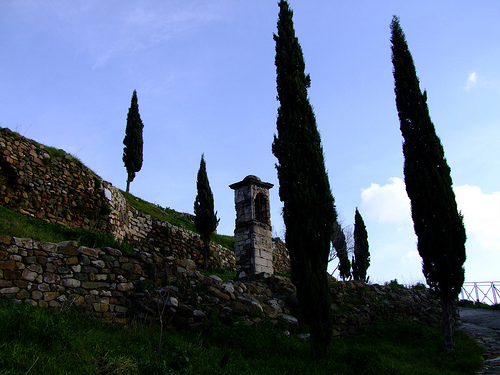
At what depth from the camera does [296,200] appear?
393 inches

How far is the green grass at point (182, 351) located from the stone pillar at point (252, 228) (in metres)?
4.22

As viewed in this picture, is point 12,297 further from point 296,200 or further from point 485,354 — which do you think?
point 485,354

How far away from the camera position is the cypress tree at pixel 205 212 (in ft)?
69.2

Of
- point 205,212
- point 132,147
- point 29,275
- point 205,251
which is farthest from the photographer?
point 132,147

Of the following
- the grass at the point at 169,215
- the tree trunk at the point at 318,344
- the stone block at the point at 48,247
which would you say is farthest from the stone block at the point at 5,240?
the grass at the point at 169,215

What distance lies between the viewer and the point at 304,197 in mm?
9969

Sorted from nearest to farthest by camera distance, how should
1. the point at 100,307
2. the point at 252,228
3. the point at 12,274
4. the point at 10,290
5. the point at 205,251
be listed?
the point at 10,290
the point at 12,274
the point at 100,307
the point at 252,228
the point at 205,251

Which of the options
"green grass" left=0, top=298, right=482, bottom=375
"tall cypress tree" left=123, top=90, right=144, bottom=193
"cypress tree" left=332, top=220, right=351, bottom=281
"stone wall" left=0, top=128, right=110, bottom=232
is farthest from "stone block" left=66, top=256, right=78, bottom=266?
"cypress tree" left=332, top=220, right=351, bottom=281

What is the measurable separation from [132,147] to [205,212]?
8.27 m

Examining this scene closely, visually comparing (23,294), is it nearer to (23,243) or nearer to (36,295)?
(36,295)

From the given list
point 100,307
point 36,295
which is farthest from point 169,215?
point 36,295

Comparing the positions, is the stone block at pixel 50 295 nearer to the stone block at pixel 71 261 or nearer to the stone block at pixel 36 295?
the stone block at pixel 36 295

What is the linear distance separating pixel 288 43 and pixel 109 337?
362 inches

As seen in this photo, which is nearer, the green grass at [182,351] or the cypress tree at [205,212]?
the green grass at [182,351]
